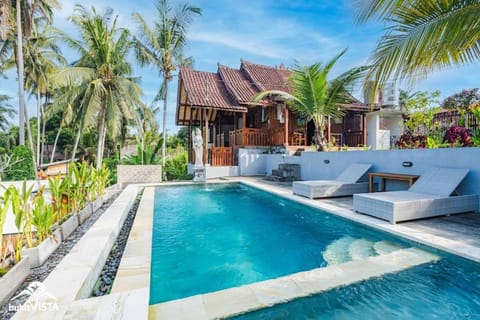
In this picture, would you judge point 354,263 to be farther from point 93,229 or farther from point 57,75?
point 57,75

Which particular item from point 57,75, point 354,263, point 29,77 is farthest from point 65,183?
point 29,77

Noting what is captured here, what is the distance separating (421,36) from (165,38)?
1636cm

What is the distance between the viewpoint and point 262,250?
4348 millimetres

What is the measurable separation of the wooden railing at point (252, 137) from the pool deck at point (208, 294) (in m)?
10.5

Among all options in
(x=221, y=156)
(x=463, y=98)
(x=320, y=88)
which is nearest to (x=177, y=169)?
(x=221, y=156)

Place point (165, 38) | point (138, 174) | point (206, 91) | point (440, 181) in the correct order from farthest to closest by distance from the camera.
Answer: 1. point (165, 38)
2. point (206, 91)
3. point (138, 174)
4. point (440, 181)

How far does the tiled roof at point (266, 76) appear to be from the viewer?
1748cm

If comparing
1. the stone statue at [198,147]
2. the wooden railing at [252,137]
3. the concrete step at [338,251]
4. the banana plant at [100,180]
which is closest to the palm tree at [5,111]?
the stone statue at [198,147]

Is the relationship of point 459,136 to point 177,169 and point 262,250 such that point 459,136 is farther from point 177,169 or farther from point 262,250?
point 177,169

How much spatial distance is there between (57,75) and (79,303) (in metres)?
15.0

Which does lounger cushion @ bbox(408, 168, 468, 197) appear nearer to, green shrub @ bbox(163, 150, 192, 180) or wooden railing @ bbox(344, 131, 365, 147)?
wooden railing @ bbox(344, 131, 365, 147)

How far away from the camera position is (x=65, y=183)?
17.8 feet

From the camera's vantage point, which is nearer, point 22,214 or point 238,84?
point 22,214

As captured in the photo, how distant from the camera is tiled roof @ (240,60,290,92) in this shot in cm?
1748
